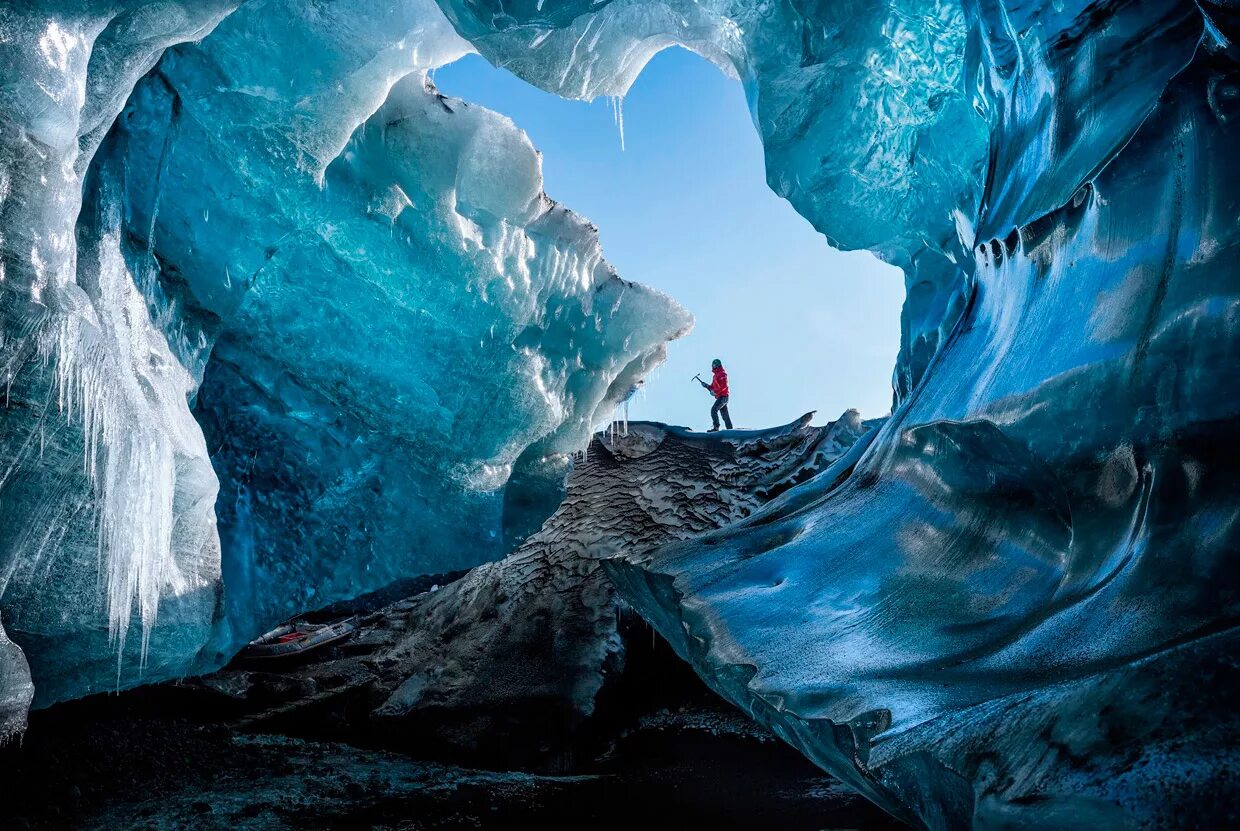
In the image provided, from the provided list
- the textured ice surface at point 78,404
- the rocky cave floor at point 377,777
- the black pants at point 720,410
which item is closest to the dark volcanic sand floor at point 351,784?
the rocky cave floor at point 377,777

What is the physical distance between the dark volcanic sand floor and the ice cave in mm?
44

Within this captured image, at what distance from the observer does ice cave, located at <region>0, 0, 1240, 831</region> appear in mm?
1573

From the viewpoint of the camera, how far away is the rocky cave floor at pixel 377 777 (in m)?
3.54

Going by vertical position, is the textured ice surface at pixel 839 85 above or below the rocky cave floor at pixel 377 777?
above

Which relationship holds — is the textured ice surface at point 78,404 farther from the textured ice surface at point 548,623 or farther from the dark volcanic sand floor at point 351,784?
the textured ice surface at point 548,623

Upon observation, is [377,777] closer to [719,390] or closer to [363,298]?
[363,298]

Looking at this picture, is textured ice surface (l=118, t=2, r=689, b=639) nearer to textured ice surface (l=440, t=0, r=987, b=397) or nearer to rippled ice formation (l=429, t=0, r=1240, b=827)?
A: textured ice surface (l=440, t=0, r=987, b=397)

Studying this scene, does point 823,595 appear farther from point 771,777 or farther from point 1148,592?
point 771,777

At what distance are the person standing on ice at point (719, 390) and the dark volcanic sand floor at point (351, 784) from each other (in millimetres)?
4768

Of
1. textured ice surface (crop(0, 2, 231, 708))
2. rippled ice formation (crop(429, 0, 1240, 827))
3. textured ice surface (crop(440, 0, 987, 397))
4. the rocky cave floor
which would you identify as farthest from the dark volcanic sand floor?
textured ice surface (crop(440, 0, 987, 397))

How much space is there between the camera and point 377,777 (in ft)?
14.7

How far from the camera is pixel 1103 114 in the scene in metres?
2.15

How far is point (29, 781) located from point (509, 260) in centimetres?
404

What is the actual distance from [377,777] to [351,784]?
0.84ft
